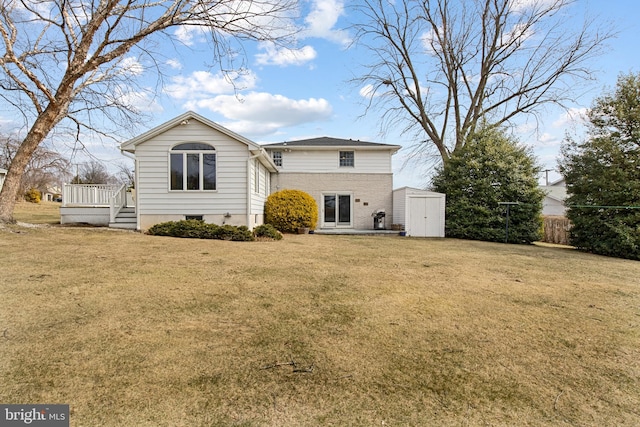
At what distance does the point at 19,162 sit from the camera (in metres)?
10.1

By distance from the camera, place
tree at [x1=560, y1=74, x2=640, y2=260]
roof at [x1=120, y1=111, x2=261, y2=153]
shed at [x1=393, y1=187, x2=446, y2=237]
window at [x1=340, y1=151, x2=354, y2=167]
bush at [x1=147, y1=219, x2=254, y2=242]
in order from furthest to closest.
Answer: window at [x1=340, y1=151, x2=354, y2=167], shed at [x1=393, y1=187, x2=446, y2=237], roof at [x1=120, y1=111, x2=261, y2=153], tree at [x1=560, y1=74, x2=640, y2=260], bush at [x1=147, y1=219, x2=254, y2=242]

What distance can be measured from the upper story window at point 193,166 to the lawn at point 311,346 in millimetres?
6063

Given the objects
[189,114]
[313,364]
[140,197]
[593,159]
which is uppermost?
[189,114]

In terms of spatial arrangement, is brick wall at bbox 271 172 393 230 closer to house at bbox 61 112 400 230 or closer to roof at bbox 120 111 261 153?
house at bbox 61 112 400 230

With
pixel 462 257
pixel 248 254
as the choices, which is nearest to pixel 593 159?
pixel 462 257

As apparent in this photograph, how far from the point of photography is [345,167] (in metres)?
18.3

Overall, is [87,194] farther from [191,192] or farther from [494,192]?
[494,192]

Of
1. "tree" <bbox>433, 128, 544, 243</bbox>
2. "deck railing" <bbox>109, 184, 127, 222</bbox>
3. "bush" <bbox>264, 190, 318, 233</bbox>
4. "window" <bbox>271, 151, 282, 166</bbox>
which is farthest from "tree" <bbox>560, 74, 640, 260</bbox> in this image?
"deck railing" <bbox>109, 184, 127, 222</bbox>

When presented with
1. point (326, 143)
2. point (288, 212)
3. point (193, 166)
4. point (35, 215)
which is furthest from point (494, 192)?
point (35, 215)

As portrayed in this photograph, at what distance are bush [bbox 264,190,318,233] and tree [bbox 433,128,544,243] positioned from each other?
6.54m

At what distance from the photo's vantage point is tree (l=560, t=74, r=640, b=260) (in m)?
11.2

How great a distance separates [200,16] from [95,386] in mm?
9734

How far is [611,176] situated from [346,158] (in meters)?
11.1

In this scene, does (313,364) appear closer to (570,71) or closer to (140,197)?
(140,197)
